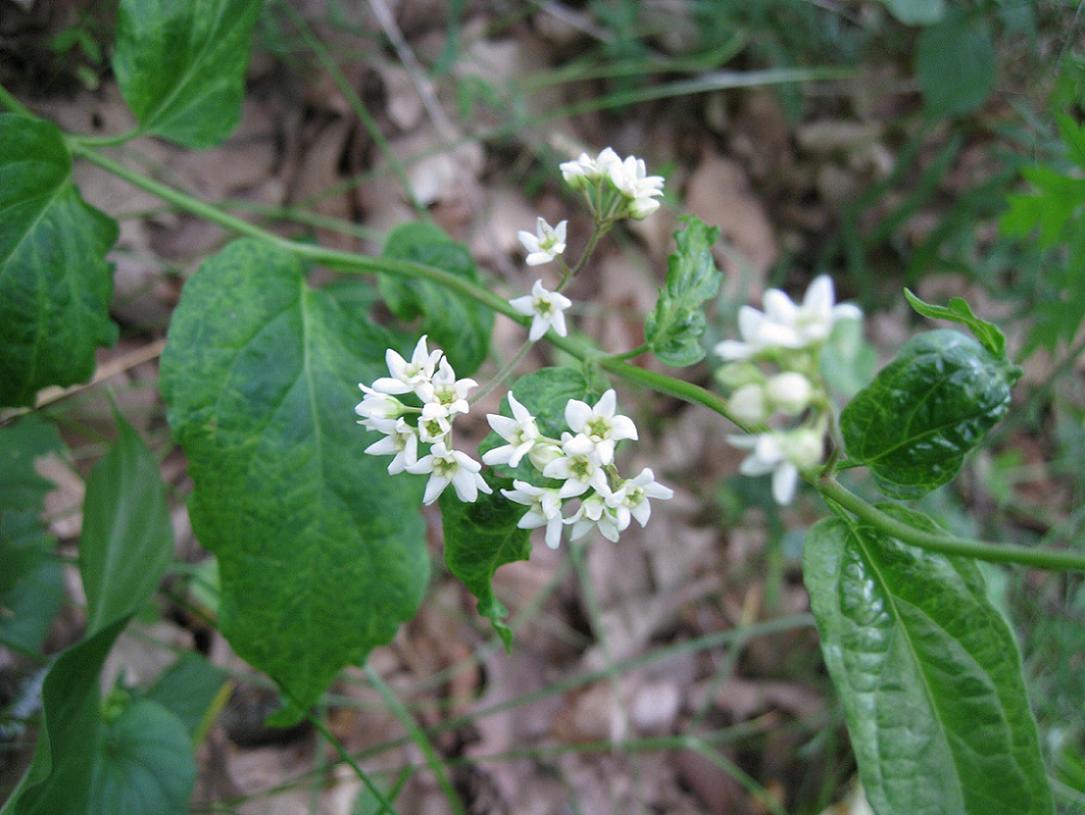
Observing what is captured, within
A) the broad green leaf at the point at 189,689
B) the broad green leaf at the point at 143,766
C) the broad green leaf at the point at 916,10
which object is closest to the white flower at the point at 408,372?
the broad green leaf at the point at 143,766

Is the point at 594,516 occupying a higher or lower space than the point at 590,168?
lower

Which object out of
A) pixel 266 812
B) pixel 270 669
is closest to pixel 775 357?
pixel 270 669

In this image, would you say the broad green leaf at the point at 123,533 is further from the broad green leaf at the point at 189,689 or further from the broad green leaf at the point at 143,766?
the broad green leaf at the point at 189,689

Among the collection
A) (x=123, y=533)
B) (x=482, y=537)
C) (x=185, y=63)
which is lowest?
Result: (x=123, y=533)

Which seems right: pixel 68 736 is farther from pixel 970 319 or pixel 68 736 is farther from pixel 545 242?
pixel 970 319

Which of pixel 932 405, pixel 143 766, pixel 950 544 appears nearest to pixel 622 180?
pixel 932 405

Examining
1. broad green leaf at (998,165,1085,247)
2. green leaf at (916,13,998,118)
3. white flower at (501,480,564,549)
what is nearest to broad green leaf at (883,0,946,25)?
green leaf at (916,13,998,118)

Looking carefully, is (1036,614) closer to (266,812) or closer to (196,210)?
(266,812)

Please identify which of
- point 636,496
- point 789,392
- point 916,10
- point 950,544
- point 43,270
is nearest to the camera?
point 789,392
